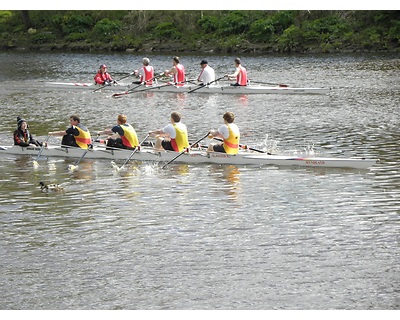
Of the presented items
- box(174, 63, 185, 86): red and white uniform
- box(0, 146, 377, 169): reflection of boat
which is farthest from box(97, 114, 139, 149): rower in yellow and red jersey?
box(174, 63, 185, 86): red and white uniform

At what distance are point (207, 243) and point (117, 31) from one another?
47.8 meters

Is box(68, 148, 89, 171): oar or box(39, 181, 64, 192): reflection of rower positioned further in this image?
box(68, 148, 89, 171): oar

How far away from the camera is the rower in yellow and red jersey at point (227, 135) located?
20.9 m

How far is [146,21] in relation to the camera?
6078 centimetres

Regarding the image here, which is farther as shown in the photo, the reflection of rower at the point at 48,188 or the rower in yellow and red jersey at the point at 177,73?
the rower in yellow and red jersey at the point at 177,73

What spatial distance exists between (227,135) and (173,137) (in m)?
1.50

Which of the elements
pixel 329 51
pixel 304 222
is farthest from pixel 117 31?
pixel 304 222

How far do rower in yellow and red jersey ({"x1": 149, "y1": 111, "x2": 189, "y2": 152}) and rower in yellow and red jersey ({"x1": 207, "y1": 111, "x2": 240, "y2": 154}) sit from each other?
29.4 inches

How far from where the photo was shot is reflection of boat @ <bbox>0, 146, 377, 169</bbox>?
2070cm

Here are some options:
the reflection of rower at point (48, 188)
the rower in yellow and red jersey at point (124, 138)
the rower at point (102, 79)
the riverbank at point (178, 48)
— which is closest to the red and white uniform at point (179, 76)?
the rower at point (102, 79)

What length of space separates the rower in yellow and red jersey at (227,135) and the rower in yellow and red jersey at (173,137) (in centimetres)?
75

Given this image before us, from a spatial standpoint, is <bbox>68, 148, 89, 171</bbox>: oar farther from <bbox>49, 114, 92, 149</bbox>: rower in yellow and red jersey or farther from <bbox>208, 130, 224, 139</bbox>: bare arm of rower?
<bbox>208, 130, 224, 139</bbox>: bare arm of rower

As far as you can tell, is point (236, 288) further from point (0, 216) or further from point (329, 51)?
point (329, 51)

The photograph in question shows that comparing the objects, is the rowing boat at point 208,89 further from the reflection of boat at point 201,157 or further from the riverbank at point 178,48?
the riverbank at point 178,48
